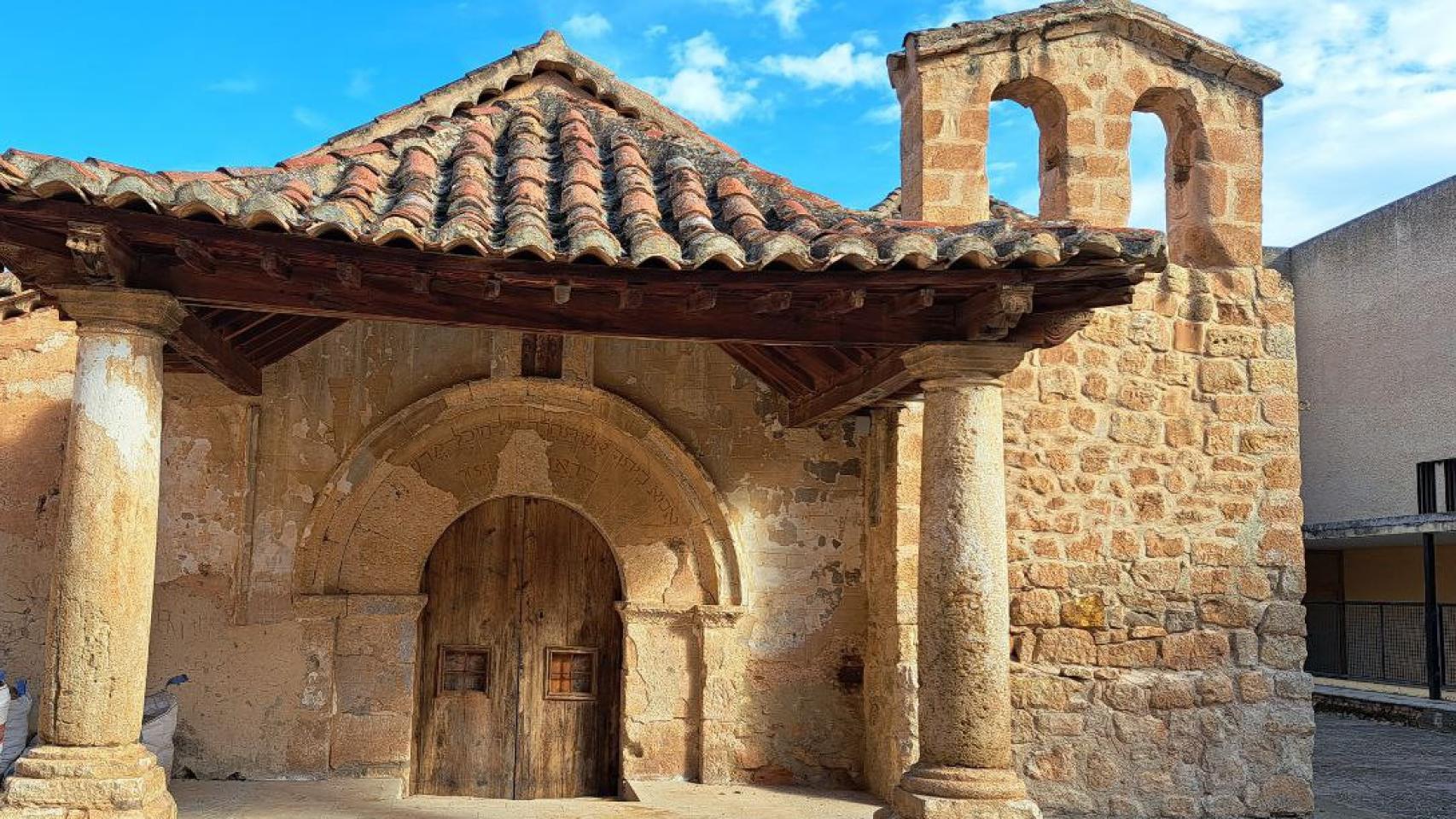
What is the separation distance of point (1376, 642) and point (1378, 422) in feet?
12.2

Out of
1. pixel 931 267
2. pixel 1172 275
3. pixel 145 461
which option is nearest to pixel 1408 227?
pixel 1172 275

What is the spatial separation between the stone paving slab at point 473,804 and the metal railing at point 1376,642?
42.2 ft

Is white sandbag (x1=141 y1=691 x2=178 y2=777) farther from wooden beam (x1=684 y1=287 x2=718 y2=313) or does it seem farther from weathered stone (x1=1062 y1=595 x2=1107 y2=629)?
weathered stone (x1=1062 y1=595 x2=1107 y2=629)

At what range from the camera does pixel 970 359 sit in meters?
5.22

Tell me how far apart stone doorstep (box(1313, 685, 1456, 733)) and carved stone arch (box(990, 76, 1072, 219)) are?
9.70 m

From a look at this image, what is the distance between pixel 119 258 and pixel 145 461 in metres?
0.78

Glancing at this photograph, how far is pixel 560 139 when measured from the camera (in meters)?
6.41

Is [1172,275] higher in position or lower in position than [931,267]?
higher

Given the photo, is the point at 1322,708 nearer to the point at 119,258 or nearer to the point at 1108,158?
the point at 1108,158

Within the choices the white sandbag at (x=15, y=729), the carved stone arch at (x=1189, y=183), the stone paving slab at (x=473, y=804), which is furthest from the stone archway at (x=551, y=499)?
the carved stone arch at (x=1189, y=183)

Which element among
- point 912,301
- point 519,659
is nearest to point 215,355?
point 519,659

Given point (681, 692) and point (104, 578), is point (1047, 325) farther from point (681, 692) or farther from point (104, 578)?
point (104, 578)

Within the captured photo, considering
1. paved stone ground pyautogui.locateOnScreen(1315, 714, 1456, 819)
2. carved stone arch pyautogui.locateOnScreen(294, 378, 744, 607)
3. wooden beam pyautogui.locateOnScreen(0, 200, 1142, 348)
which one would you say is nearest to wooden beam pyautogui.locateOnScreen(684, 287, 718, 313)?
wooden beam pyautogui.locateOnScreen(0, 200, 1142, 348)

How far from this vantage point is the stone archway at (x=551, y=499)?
23.6ft
